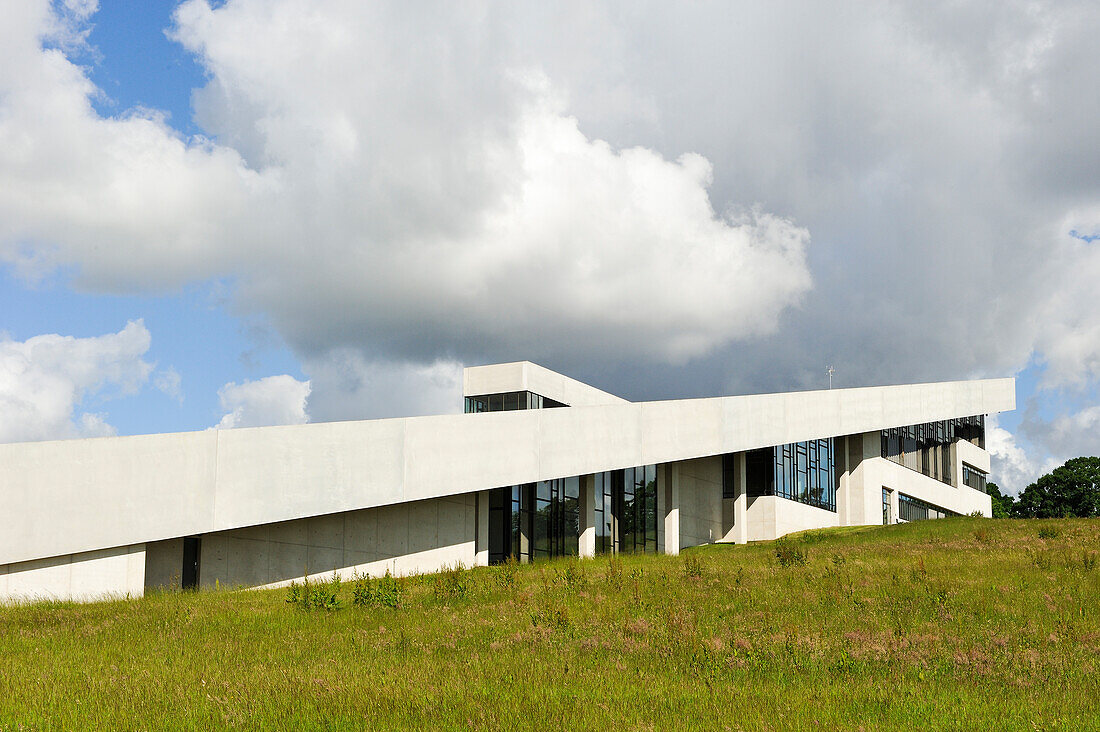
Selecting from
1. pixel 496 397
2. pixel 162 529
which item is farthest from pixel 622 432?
pixel 162 529

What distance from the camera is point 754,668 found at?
1159 cm

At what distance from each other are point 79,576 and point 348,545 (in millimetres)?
8486

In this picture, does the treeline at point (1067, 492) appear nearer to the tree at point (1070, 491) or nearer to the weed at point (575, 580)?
the tree at point (1070, 491)

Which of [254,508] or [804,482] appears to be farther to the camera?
[804,482]

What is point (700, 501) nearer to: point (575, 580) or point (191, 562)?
point (575, 580)

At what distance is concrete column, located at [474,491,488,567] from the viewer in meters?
33.6

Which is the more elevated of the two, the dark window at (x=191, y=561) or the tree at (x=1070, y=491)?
the tree at (x=1070, y=491)

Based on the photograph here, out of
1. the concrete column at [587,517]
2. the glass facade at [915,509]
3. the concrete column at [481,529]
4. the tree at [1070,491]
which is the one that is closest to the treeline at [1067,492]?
the tree at [1070,491]

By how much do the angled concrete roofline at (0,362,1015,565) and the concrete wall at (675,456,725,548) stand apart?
3997mm

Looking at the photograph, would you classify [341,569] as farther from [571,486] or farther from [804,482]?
[804,482]

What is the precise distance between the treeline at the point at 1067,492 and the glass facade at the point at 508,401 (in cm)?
6212

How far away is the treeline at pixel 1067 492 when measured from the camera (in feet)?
281

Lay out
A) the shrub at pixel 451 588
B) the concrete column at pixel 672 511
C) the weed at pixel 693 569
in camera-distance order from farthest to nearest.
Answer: the concrete column at pixel 672 511, the weed at pixel 693 569, the shrub at pixel 451 588

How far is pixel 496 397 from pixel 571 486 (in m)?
7.99
